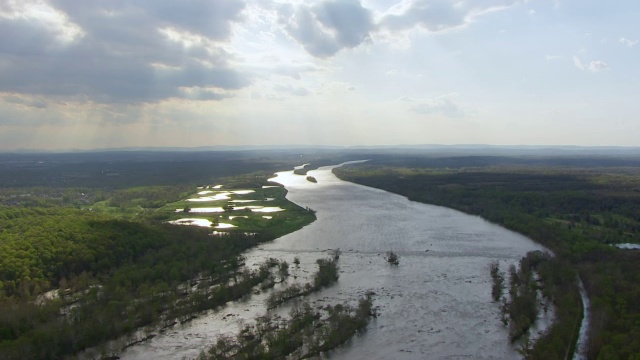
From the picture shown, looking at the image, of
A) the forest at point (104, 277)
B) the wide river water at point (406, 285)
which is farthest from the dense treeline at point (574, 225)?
the forest at point (104, 277)

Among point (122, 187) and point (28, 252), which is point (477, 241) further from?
point (122, 187)

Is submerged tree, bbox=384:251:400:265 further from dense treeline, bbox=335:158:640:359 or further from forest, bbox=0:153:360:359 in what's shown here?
dense treeline, bbox=335:158:640:359

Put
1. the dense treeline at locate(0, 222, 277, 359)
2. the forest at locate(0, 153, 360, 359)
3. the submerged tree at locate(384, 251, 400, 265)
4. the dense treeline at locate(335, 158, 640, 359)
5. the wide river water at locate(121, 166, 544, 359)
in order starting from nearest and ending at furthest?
the dense treeline at locate(335, 158, 640, 359)
the dense treeline at locate(0, 222, 277, 359)
the wide river water at locate(121, 166, 544, 359)
the forest at locate(0, 153, 360, 359)
the submerged tree at locate(384, 251, 400, 265)

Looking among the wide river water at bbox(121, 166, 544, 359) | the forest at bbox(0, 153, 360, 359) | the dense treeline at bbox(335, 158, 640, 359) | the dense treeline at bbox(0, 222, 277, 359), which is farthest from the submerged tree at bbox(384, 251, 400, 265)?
the dense treeline at bbox(335, 158, 640, 359)

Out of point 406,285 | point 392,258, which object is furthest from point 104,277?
point 392,258

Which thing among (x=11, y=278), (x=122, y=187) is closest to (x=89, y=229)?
(x=11, y=278)

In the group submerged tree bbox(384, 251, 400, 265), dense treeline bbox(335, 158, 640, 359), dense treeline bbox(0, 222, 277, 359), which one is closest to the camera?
dense treeline bbox(335, 158, 640, 359)

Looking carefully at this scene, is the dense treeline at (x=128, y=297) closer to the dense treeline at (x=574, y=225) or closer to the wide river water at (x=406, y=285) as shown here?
the wide river water at (x=406, y=285)
